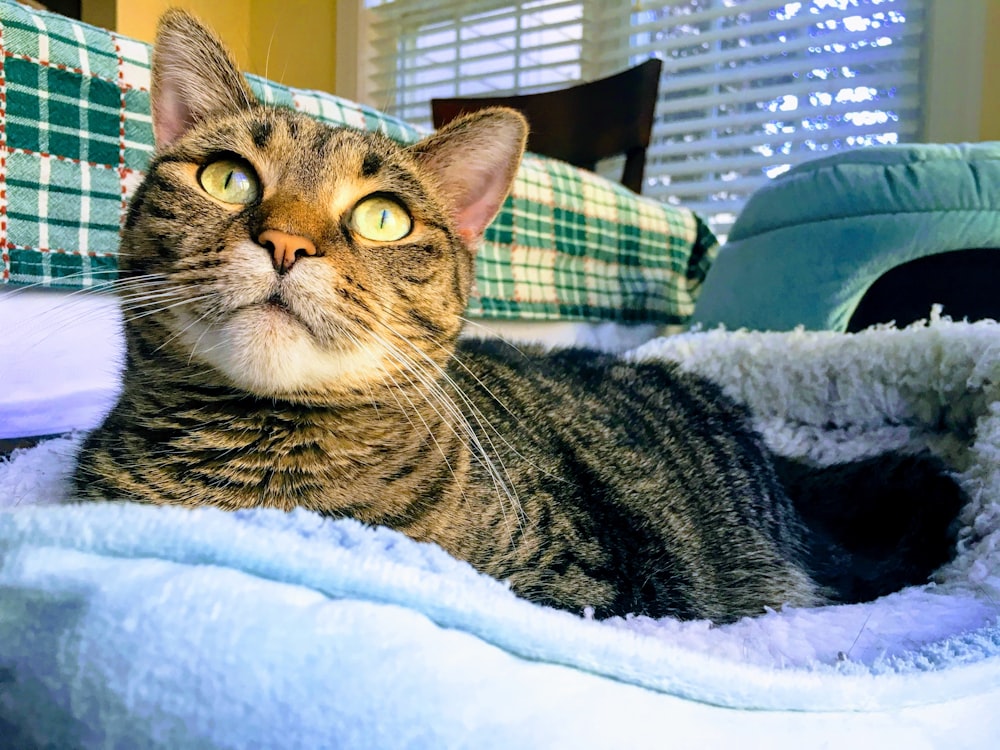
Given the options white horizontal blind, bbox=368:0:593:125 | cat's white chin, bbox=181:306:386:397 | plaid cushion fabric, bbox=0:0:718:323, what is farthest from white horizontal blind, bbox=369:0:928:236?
cat's white chin, bbox=181:306:386:397

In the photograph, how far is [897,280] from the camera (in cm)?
146

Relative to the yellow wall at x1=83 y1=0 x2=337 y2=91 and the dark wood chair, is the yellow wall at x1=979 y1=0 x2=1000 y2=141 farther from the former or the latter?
the yellow wall at x1=83 y1=0 x2=337 y2=91

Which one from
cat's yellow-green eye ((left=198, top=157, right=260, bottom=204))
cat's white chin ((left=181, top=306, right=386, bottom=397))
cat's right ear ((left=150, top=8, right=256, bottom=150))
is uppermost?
cat's right ear ((left=150, top=8, right=256, bottom=150))

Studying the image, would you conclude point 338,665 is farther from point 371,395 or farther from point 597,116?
point 597,116

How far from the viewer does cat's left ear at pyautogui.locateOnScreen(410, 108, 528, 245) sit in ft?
2.57

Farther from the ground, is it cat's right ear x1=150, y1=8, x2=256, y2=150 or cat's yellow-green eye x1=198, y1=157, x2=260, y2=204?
cat's right ear x1=150, y1=8, x2=256, y2=150

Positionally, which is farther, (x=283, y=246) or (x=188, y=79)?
(x=188, y=79)

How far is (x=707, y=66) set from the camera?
2709 millimetres

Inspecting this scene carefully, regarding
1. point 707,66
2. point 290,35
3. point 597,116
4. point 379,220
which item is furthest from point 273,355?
point 290,35

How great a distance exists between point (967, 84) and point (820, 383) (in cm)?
159

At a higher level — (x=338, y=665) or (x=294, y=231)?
(x=294, y=231)

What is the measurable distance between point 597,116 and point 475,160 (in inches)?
68.6

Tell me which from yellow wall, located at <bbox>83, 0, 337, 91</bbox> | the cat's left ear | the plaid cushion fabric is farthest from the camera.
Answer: yellow wall, located at <bbox>83, 0, 337, 91</bbox>

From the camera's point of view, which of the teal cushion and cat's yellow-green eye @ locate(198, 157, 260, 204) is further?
the teal cushion
